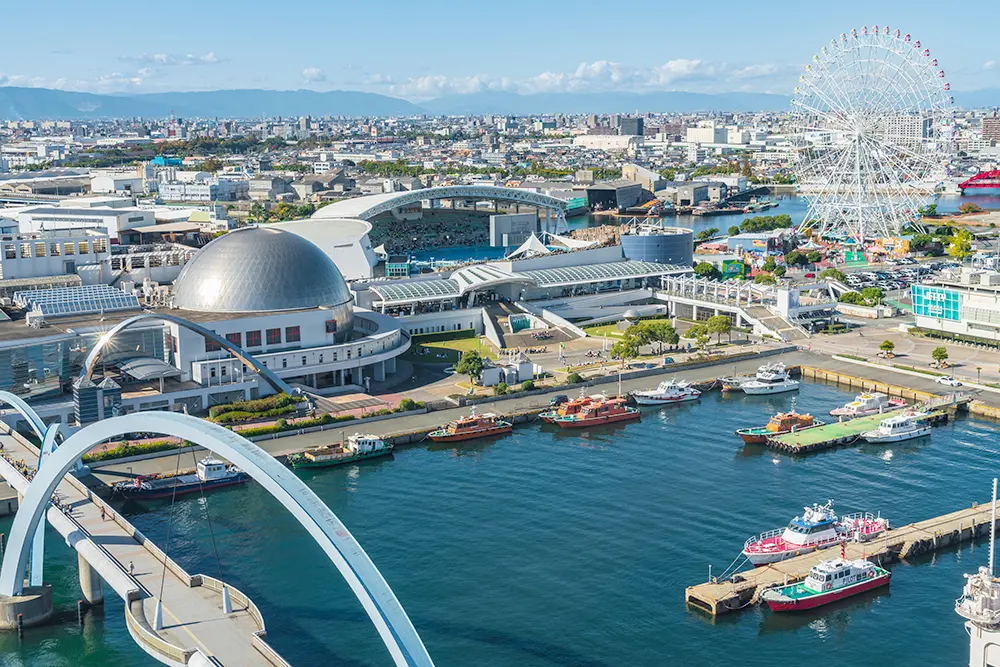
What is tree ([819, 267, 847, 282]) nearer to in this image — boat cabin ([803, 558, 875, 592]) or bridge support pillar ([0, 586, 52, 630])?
boat cabin ([803, 558, 875, 592])

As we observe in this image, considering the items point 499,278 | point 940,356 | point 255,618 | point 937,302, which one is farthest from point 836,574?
point 499,278

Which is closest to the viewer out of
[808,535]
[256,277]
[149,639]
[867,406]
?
[149,639]

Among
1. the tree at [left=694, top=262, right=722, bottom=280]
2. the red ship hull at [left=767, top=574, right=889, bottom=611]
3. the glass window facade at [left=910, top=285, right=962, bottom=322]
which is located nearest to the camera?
the red ship hull at [left=767, top=574, right=889, bottom=611]

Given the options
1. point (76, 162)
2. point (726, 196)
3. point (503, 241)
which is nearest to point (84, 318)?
point (503, 241)

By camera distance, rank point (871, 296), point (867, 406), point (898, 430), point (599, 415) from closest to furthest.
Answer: point (898, 430)
point (599, 415)
point (867, 406)
point (871, 296)

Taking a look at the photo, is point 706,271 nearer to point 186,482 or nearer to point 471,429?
point 471,429

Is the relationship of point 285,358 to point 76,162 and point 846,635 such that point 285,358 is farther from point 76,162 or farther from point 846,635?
point 76,162

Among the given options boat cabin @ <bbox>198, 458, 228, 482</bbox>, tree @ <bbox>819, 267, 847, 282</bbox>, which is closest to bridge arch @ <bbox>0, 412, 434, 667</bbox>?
boat cabin @ <bbox>198, 458, 228, 482</bbox>
